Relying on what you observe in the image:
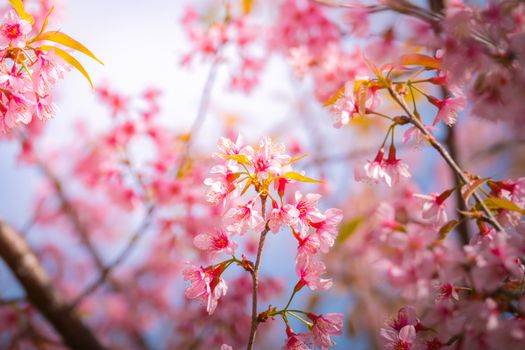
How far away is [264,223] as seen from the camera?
0.91 metres

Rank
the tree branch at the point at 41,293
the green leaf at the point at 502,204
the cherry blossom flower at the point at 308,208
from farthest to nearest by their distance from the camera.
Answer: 1. the tree branch at the point at 41,293
2. the cherry blossom flower at the point at 308,208
3. the green leaf at the point at 502,204

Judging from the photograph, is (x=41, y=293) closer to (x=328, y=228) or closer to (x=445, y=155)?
(x=328, y=228)

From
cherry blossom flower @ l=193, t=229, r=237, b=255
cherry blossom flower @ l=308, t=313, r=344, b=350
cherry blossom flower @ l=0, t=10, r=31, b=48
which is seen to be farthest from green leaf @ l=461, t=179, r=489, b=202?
cherry blossom flower @ l=0, t=10, r=31, b=48

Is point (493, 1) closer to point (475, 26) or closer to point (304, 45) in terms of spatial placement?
point (475, 26)

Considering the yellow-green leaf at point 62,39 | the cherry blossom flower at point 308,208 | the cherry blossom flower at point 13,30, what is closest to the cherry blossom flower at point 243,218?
the cherry blossom flower at point 308,208

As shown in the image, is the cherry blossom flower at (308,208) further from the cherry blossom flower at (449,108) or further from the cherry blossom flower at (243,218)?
the cherry blossom flower at (449,108)

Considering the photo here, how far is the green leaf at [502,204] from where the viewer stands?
33.3 inches

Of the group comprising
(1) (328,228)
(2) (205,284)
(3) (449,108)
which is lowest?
(2) (205,284)

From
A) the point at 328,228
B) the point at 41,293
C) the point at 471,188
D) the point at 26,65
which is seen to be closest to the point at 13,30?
the point at 26,65

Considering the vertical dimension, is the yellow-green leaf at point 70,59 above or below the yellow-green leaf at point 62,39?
below

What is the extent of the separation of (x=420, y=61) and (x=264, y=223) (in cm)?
53

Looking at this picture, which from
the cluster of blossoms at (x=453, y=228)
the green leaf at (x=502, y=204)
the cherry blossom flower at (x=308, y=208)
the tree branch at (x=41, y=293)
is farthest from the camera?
the tree branch at (x=41, y=293)

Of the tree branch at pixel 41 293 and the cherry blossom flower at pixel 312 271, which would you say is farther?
the tree branch at pixel 41 293

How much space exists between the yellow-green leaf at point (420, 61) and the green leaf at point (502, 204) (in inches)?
12.9
